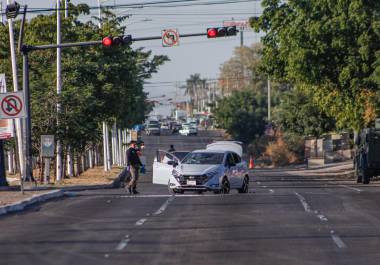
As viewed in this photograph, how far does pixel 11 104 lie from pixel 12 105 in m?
0.04

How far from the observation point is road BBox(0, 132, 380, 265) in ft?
50.2

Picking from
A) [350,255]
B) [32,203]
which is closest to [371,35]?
[32,203]

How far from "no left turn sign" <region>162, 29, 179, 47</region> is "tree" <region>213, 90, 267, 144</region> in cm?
7800

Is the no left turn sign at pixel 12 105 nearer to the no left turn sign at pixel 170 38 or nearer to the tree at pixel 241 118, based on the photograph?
the no left turn sign at pixel 170 38

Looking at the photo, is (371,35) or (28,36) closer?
(371,35)

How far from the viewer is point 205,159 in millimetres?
34438

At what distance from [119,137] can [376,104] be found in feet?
141

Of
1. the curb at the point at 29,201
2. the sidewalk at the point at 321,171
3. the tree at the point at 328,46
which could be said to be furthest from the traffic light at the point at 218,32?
the sidewalk at the point at 321,171

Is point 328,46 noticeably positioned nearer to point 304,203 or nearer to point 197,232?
point 304,203

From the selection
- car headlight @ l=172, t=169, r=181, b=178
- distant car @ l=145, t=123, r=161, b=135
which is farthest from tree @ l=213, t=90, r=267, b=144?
car headlight @ l=172, t=169, r=181, b=178

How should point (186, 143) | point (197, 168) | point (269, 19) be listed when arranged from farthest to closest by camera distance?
point (186, 143)
point (269, 19)
point (197, 168)

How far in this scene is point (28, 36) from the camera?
2309 inches

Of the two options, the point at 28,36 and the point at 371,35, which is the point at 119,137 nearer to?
the point at 28,36

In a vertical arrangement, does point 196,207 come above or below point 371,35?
below
